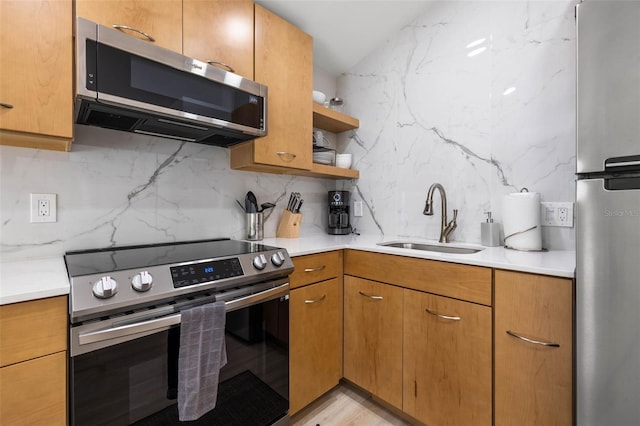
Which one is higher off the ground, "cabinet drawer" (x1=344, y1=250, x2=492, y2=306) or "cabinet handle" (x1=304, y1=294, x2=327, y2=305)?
"cabinet drawer" (x1=344, y1=250, x2=492, y2=306)

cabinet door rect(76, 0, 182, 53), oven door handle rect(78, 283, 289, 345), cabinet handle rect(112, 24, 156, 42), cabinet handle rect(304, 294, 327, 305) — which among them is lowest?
cabinet handle rect(304, 294, 327, 305)

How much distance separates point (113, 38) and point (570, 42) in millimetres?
2078

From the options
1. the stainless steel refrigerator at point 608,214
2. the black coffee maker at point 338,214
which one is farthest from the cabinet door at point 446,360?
the black coffee maker at point 338,214

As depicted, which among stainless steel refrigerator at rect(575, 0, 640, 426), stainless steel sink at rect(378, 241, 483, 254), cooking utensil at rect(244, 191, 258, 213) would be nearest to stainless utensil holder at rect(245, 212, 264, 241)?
cooking utensil at rect(244, 191, 258, 213)

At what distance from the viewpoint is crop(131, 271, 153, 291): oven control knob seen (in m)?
0.93

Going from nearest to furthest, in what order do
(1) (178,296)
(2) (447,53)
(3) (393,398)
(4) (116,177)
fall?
(1) (178,296) → (4) (116,177) → (3) (393,398) → (2) (447,53)

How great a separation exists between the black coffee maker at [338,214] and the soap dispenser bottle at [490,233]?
0.99 m

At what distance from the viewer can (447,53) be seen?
195 centimetres

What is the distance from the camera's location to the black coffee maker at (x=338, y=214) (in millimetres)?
2344

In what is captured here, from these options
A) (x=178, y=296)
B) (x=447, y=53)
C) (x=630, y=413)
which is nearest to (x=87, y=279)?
(x=178, y=296)

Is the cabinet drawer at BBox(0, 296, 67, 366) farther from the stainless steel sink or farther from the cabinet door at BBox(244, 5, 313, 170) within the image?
the stainless steel sink

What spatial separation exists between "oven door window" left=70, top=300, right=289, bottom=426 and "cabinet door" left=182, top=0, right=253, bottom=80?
1183 millimetres

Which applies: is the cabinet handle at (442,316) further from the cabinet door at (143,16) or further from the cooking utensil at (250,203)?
the cabinet door at (143,16)

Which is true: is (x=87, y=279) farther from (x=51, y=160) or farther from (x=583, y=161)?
(x=583, y=161)
